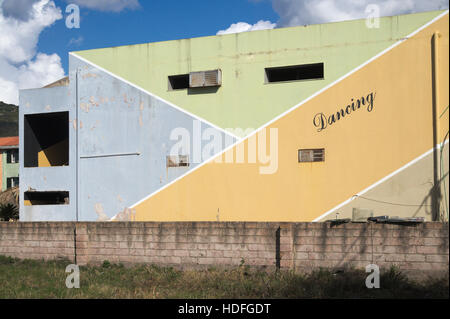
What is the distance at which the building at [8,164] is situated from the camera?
39959mm

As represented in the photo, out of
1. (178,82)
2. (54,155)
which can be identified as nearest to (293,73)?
(178,82)

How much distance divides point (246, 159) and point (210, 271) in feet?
14.9

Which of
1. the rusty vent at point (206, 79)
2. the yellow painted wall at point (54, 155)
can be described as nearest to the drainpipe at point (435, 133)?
the rusty vent at point (206, 79)

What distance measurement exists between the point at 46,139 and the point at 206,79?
8806mm

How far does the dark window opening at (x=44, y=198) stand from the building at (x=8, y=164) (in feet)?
72.2

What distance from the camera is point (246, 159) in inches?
622

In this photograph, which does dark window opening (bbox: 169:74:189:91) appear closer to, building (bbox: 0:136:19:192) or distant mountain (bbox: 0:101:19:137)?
building (bbox: 0:136:19:192)

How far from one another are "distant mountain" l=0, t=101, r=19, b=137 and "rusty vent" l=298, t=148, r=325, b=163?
103 m

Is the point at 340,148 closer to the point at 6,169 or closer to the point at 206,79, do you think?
the point at 206,79

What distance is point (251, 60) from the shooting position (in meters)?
16.2

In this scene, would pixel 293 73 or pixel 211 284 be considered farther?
pixel 293 73

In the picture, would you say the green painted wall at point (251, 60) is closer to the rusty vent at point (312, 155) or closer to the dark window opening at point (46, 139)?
the rusty vent at point (312, 155)
